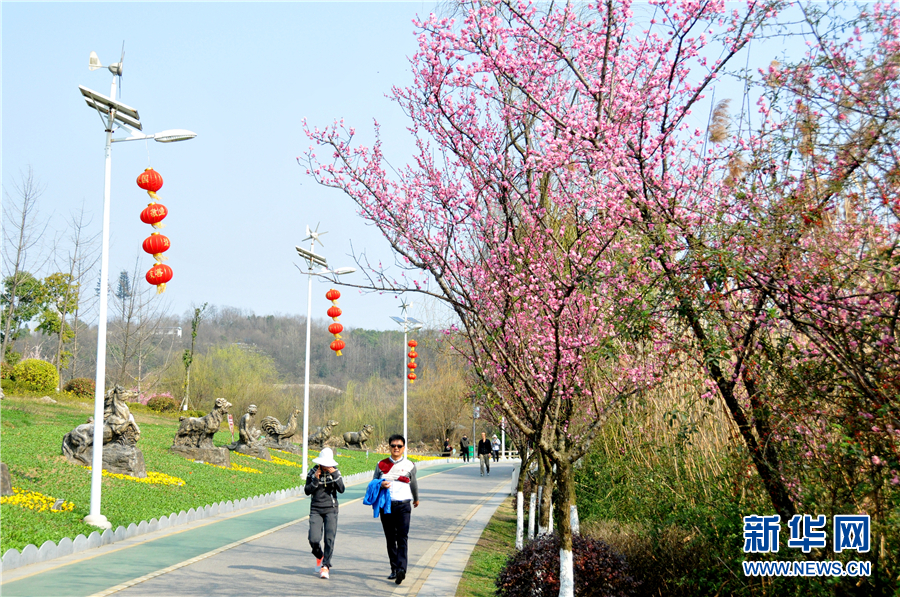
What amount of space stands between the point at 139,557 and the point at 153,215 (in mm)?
5782

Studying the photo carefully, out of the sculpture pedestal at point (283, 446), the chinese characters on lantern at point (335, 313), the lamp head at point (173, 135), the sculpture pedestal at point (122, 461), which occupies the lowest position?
the sculpture pedestal at point (283, 446)

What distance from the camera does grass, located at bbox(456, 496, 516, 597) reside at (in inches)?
331

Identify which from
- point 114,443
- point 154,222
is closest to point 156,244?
point 154,222

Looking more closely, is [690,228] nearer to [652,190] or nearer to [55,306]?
[652,190]

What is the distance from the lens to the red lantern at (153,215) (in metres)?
12.0

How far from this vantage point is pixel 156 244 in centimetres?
1212

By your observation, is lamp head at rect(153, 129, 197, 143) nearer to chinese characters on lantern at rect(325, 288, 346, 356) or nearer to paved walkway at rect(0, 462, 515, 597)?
paved walkway at rect(0, 462, 515, 597)

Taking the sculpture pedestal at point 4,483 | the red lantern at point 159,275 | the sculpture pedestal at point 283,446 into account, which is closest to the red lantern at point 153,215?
the red lantern at point 159,275

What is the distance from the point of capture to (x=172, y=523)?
1188 cm

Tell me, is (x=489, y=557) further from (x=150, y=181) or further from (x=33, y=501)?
(x=150, y=181)

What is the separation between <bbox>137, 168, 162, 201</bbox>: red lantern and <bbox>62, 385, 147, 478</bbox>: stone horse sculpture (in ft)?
19.6

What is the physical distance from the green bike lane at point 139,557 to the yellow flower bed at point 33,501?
53.9 inches

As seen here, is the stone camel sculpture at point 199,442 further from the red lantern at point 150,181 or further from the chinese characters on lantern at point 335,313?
the red lantern at point 150,181

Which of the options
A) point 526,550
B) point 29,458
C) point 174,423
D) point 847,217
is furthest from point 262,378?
point 847,217
